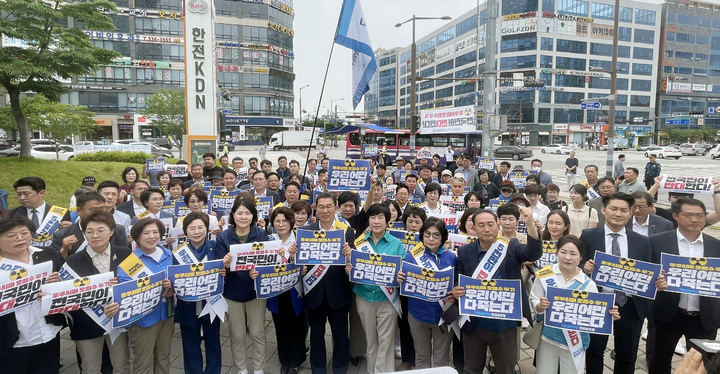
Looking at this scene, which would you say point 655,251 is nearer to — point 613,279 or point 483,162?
point 613,279

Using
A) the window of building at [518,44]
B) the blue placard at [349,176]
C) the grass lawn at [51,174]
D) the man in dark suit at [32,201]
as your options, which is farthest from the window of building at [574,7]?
the man in dark suit at [32,201]

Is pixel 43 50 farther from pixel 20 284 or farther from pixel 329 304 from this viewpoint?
pixel 329 304

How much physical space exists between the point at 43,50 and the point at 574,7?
7671 cm

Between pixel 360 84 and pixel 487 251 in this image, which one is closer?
pixel 487 251

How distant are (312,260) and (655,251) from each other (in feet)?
11.4

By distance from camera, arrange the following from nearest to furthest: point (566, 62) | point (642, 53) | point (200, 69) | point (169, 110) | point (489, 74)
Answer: point (489, 74)
point (200, 69)
point (169, 110)
point (566, 62)
point (642, 53)

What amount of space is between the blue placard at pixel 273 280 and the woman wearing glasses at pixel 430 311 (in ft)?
3.92

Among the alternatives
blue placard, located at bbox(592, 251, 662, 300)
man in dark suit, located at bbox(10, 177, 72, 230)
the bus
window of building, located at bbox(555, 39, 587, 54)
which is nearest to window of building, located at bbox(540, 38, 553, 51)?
window of building, located at bbox(555, 39, 587, 54)

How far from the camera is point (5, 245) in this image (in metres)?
3.43

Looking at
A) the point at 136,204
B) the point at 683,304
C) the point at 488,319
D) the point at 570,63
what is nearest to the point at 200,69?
the point at 136,204

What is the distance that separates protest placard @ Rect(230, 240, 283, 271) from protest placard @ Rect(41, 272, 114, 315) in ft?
3.49

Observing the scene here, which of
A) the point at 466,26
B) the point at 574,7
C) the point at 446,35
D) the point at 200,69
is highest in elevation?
the point at 574,7

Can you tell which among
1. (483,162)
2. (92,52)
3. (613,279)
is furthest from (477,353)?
(92,52)

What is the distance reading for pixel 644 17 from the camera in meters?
73.7
